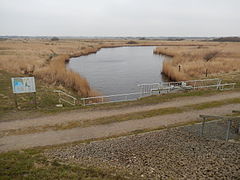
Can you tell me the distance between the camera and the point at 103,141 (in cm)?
805

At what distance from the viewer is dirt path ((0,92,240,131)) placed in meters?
9.65

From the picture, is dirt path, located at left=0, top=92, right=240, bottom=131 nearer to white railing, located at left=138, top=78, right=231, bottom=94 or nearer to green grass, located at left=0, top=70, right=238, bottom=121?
green grass, located at left=0, top=70, right=238, bottom=121

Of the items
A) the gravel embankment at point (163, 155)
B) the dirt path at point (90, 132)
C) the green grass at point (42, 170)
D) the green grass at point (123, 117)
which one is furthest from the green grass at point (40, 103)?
the green grass at point (42, 170)

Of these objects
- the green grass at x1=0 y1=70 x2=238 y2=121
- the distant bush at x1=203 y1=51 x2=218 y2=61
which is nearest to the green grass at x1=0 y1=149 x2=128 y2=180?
the green grass at x1=0 y1=70 x2=238 y2=121

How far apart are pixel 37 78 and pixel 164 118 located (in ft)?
50.1

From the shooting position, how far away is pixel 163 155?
23.0 feet

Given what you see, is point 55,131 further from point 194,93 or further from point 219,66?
point 219,66

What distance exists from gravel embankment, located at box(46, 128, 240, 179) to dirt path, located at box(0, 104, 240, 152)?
0.85 m

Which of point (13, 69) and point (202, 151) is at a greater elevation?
point (13, 69)

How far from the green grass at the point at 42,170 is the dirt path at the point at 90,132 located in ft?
3.94

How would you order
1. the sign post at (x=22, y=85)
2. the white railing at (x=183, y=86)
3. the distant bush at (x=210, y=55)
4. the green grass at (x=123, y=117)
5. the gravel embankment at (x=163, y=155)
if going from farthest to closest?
the distant bush at (x=210, y=55), the white railing at (x=183, y=86), the sign post at (x=22, y=85), the green grass at (x=123, y=117), the gravel embankment at (x=163, y=155)

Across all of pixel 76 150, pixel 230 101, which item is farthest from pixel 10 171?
pixel 230 101

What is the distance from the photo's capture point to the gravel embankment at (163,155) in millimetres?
6090

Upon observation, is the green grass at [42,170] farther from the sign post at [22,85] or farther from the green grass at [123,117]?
the sign post at [22,85]
